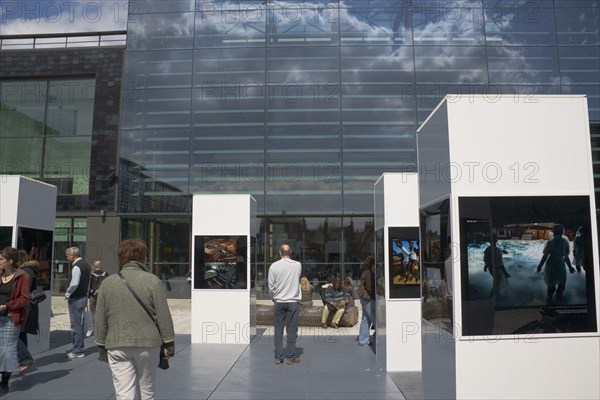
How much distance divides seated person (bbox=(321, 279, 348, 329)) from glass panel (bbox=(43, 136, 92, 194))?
12.5 metres

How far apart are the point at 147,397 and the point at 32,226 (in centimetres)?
599

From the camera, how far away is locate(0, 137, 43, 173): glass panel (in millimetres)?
21234

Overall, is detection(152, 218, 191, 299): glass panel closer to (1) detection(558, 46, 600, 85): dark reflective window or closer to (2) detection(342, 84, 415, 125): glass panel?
(2) detection(342, 84, 415, 125): glass panel

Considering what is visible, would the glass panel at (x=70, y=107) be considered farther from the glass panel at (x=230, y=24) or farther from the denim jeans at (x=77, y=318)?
the denim jeans at (x=77, y=318)

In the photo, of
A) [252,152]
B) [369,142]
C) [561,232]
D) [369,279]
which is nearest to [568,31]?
[369,142]

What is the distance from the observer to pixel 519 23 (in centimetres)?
1994

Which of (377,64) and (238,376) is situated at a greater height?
(377,64)

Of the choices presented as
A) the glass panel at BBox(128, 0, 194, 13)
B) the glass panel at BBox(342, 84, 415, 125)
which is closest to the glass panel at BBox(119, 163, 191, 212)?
the glass panel at BBox(128, 0, 194, 13)

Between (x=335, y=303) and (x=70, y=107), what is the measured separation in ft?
48.5

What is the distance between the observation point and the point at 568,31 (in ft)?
65.0

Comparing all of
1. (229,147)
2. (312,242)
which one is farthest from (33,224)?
(312,242)

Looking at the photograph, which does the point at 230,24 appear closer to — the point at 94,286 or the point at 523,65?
the point at 523,65

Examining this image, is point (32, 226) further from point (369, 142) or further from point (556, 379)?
point (369, 142)

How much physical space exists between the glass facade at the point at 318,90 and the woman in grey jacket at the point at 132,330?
14.9 m
